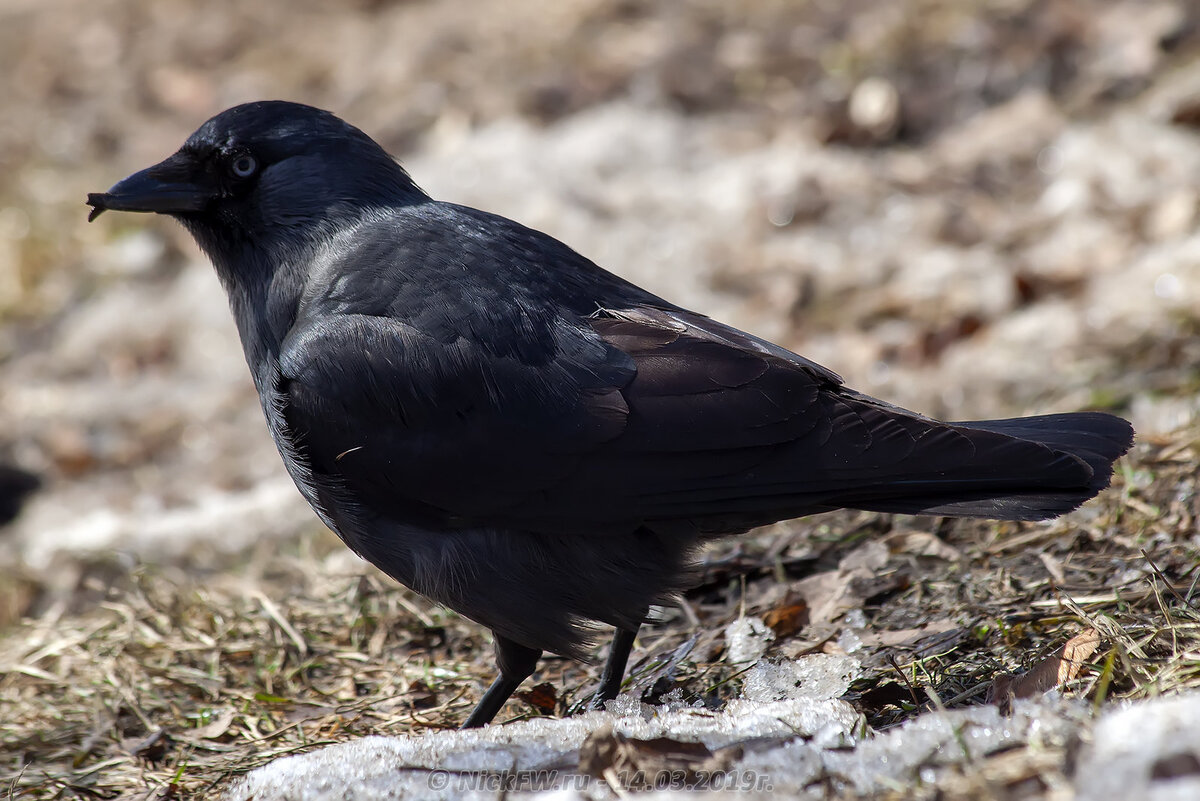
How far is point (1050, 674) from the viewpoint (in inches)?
106

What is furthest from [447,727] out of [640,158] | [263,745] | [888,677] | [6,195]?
[6,195]

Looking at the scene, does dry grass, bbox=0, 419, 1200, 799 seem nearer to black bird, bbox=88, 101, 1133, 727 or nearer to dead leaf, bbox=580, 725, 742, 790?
black bird, bbox=88, 101, 1133, 727

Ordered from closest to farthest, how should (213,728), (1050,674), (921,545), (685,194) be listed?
(1050,674)
(213,728)
(921,545)
(685,194)

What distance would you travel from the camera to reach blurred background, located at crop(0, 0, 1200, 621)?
538 cm

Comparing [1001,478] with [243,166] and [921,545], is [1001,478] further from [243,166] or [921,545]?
[243,166]

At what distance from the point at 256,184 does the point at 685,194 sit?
3578 mm

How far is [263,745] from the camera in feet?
10.5

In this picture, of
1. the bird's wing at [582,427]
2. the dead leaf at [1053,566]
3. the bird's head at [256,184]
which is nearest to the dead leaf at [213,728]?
the bird's wing at [582,427]

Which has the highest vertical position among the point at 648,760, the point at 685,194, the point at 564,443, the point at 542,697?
the point at 685,194

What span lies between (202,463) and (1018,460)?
14.1 feet

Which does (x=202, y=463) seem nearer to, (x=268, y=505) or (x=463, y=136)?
A: (x=268, y=505)

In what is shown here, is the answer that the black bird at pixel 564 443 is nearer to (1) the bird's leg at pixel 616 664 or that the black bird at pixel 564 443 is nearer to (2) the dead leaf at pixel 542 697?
(1) the bird's leg at pixel 616 664

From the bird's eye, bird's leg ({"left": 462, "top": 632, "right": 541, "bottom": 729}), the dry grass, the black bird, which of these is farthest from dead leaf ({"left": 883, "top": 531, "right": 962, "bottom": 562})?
the bird's eye

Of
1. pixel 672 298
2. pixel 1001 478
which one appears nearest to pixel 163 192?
pixel 1001 478
